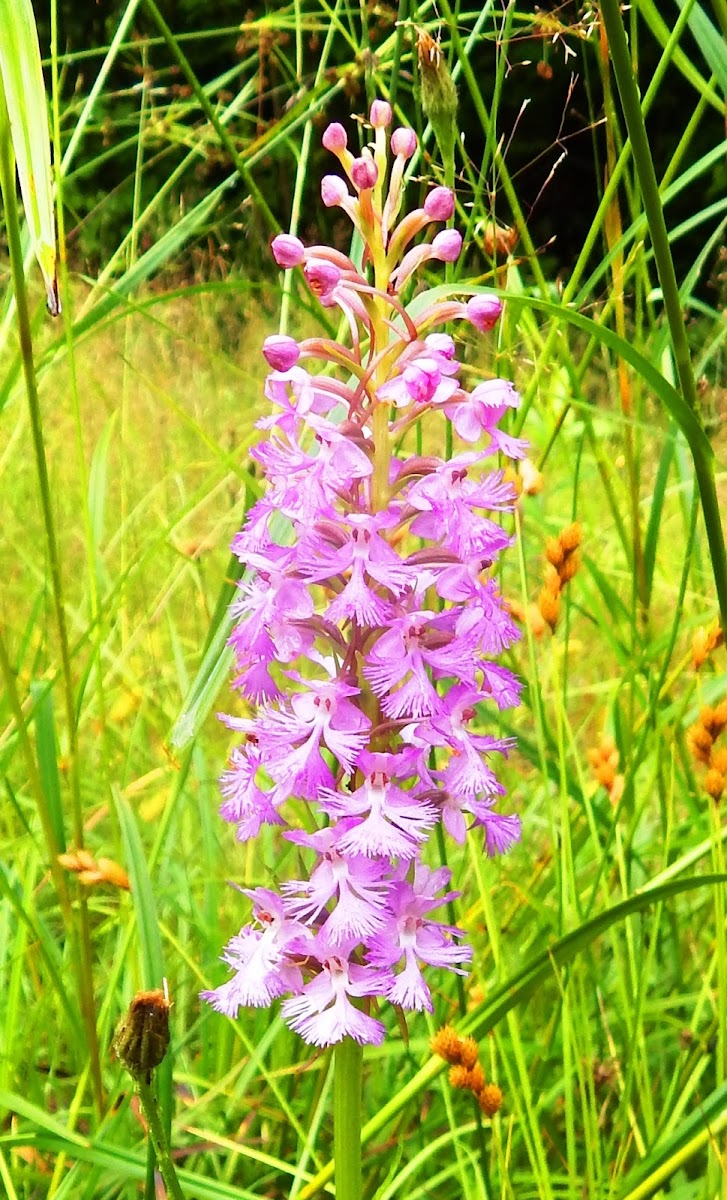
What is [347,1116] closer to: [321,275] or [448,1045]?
[448,1045]

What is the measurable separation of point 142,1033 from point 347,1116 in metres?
0.16

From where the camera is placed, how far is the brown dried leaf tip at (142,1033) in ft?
2.17

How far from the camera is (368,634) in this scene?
0.77 metres

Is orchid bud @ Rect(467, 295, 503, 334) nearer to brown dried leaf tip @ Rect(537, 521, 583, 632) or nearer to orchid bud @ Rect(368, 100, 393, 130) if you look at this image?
orchid bud @ Rect(368, 100, 393, 130)

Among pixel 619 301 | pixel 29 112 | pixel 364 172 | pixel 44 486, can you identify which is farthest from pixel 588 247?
pixel 29 112

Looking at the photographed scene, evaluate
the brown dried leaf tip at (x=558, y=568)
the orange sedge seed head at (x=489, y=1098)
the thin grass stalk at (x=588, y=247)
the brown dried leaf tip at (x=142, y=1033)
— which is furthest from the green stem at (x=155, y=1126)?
the thin grass stalk at (x=588, y=247)

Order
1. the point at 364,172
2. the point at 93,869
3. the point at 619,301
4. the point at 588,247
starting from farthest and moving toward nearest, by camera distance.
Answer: the point at 619,301, the point at 588,247, the point at 93,869, the point at 364,172

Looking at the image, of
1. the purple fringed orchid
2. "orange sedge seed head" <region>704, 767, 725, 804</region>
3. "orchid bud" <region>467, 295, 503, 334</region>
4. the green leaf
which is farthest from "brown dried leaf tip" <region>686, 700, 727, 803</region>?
the green leaf

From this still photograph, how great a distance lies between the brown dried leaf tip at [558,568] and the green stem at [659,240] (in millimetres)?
347

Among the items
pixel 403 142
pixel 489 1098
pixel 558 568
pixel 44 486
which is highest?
pixel 403 142

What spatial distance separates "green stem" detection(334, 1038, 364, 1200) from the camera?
2.48 ft

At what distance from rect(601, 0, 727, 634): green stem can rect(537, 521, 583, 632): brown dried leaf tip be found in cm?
35

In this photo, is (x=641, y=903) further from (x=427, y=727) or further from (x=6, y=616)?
(x=6, y=616)

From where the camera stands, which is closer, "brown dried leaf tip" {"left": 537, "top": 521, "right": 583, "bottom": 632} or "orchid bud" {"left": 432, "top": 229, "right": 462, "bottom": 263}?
"orchid bud" {"left": 432, "top": 229, "right": 462, "bottom": 263}
